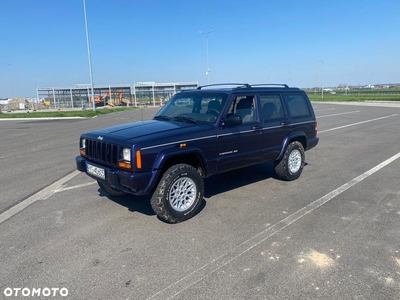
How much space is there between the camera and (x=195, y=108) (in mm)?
5379

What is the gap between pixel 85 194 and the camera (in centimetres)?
568

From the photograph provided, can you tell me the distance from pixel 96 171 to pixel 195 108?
195 centimetres

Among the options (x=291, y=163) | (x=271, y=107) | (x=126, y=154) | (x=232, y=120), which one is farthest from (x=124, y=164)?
(x=291, y=163)

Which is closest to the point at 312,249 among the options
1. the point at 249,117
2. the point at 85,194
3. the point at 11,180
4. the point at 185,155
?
the point at 185,155

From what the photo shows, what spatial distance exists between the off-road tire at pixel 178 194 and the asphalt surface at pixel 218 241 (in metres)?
0.17

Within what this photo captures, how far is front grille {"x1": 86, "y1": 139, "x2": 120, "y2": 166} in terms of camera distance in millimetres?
4262

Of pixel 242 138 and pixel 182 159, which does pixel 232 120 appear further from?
pixel 182 159

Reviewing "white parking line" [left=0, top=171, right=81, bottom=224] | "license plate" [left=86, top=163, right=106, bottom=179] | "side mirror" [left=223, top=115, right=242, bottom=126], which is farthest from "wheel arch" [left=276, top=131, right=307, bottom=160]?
"white parking line" [left=0, top=171, right=81, bottom=224]

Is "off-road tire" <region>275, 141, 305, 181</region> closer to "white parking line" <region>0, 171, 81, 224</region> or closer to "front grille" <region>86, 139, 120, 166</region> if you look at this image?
"front grille" <region>86, 139, 120, 166</region>

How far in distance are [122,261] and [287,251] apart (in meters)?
1.85

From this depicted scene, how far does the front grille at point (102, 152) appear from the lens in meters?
4.26

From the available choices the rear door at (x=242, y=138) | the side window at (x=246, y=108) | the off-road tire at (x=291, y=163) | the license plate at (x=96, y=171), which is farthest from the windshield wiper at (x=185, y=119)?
the off-road tire at (x=291, y=163)

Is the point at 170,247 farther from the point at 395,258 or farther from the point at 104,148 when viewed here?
the point at 395,258

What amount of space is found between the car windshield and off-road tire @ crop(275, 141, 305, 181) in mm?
1891
